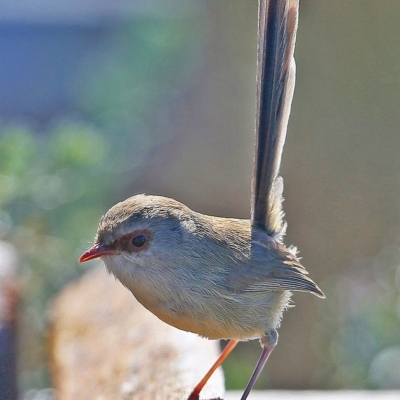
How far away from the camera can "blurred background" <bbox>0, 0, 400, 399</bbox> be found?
6.33 metres

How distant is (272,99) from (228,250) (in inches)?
28.0

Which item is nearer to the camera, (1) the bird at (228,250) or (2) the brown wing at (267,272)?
(1) the bird at (228,250)

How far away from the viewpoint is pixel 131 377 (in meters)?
3.08

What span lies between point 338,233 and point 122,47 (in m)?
3.15

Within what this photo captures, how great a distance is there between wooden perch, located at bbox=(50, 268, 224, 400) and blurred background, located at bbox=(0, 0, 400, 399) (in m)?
1.76

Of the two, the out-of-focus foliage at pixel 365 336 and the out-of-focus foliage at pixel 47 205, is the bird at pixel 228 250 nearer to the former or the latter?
the out-of-focus foliage at pixel 47 205

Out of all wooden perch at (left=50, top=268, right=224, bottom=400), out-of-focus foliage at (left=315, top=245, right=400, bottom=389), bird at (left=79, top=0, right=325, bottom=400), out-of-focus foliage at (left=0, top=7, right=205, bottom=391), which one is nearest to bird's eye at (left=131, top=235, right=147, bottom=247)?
bird at (left=79, top=0, right=325, bottom=400)

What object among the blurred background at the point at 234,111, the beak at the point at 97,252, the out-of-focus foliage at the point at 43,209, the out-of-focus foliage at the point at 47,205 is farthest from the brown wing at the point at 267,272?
the blurred background at the point at 234,111

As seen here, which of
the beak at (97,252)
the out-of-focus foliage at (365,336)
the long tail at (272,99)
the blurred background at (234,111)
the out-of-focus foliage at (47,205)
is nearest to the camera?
the beak at (97,252)

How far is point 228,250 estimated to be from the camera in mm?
3041

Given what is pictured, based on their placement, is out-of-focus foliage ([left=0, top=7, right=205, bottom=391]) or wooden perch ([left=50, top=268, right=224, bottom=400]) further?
out-of-focus foliage ([left=0, top=7, right=205, bottom=391])

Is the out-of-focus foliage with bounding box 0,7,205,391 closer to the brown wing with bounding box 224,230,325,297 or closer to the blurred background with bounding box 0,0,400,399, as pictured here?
the blurred background with bounding box 0,0,400,399

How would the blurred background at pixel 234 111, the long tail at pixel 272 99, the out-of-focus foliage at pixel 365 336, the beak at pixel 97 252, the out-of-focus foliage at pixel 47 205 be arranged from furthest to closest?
the blurred background at pixel 234 111 → the out-of-focus foliage at pixel 365 336 → the out-of-focus foliage at pixel 47 205 → the long tail at pixel 272 99 → the beak at pixel 97 252

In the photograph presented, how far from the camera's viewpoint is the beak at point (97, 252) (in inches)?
105
